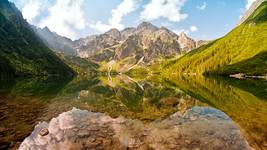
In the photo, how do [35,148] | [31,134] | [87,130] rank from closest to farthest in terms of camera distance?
[35,148] → [31,134] → [87,130]

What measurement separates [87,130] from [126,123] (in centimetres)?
694

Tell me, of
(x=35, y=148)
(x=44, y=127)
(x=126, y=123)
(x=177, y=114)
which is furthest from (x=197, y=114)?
(x=35, y=148)

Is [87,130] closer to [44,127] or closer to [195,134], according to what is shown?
[44,127]

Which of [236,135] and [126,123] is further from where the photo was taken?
[126,123]

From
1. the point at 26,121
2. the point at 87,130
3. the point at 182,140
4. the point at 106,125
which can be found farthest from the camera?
the point at 26,121

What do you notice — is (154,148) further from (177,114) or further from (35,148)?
(177,114)

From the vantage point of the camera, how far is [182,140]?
1099 inches

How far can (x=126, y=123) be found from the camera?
37438mm

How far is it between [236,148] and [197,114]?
2000 cm

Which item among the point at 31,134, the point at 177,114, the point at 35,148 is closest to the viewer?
the point at 35,148

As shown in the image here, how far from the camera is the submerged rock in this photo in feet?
85.7

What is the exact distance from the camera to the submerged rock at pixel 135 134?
Result: 85.7ft

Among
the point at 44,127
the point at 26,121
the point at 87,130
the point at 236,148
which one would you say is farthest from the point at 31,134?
the point at 236,148

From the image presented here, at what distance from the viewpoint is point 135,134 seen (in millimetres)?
30547
